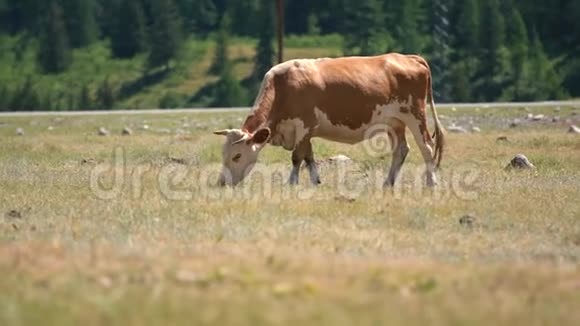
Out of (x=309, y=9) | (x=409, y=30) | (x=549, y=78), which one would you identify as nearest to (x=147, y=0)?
(x=309, y=9)

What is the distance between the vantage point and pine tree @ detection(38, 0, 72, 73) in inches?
3994

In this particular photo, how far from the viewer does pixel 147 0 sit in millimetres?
110688

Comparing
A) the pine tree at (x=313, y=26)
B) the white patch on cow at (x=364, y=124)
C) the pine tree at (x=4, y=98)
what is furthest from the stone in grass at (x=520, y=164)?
the pine tree at (x=313, y=26)

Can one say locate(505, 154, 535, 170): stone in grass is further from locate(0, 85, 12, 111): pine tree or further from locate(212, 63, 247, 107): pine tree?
locate(212, 63, 247, 107): pine tree

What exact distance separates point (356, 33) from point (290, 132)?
247 feet

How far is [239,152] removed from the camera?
18562mm

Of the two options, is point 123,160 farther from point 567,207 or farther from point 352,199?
point 567,207

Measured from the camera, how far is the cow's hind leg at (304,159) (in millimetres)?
19312

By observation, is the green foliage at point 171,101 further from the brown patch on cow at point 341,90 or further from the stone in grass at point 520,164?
the brown patch on cow at point 341,90

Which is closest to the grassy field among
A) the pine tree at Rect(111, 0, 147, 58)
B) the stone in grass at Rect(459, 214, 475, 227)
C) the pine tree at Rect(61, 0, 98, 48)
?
the stone in grass at Rect(459, 214, 475, 227)

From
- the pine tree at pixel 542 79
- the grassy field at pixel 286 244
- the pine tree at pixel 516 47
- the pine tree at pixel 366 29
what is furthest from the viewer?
the pine tree at pixel 366 29

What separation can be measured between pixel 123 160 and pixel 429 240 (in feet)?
43.8

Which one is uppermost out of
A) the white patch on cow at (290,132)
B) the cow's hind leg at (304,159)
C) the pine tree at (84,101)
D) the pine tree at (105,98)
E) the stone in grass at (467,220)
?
the stone in grass at (467,220)

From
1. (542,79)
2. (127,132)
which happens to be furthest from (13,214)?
(542,79)
